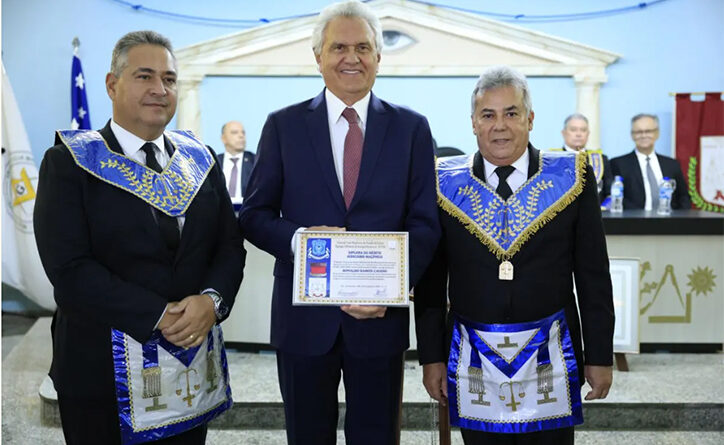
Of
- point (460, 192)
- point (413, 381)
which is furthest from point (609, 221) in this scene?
point (460, 192)

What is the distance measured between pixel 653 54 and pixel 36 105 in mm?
5881

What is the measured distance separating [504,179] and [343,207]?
1.50ft

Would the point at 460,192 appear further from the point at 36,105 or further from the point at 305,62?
the point at 36,105

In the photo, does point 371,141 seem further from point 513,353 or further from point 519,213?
point 513,353

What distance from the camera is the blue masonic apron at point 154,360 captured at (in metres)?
1.73

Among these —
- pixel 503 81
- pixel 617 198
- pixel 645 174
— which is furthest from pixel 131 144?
pixel 645 174

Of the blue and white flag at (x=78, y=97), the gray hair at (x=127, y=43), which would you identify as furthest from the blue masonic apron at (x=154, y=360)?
the blue and white flag at (x=78, y=97)

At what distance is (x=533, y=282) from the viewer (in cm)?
188

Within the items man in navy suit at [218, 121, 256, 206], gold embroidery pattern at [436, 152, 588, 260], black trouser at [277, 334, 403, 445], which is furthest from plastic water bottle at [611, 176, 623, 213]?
black trouser at [277, 334, 403, 445]

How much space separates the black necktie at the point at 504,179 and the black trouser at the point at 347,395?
52cm

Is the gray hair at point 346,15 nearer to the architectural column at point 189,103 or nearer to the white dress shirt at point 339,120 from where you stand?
the white dress shirt at point 339,120

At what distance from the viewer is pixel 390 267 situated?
1710 millimetres

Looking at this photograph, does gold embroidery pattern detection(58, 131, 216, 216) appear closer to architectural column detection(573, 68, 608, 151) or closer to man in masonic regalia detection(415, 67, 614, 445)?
man in masonic regalia detection(415, 67, 614, 445)

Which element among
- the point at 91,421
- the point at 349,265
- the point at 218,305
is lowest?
the point at 91,421
